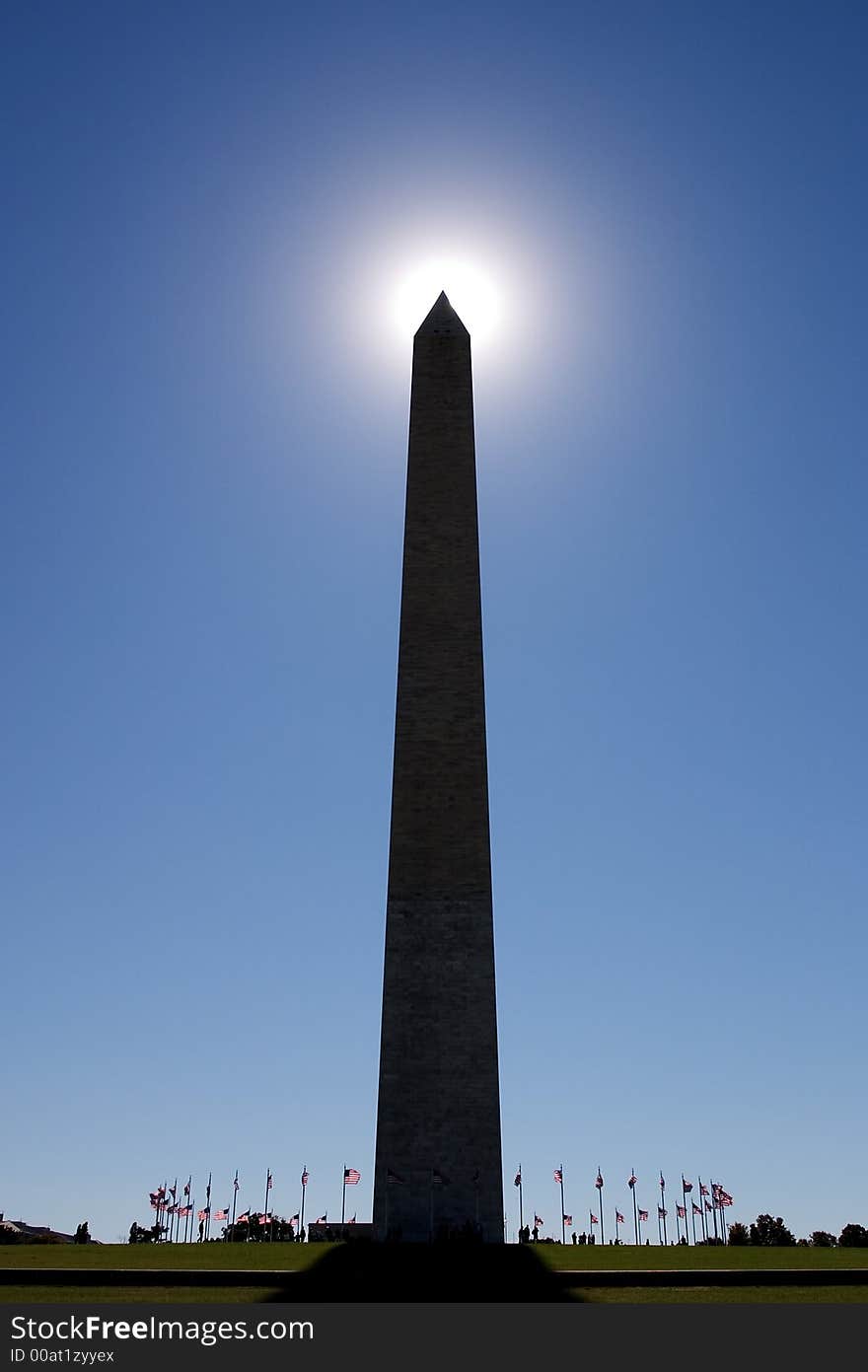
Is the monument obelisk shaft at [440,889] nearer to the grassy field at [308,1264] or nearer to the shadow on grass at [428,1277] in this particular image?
the grassy field at [308,1264]

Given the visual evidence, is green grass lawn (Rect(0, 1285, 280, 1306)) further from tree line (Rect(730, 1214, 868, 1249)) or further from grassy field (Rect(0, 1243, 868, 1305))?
tree line (Rect(730, 1214, 868, 1249))

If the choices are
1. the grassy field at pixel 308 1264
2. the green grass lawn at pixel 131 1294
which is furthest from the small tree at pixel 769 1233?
the green grass lawn at pixel 131 1294

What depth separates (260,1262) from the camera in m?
21.5

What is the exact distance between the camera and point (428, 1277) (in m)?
19.6

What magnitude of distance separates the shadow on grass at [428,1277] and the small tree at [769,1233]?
23419 mm

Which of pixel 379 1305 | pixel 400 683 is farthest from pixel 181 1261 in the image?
pixel 400 683

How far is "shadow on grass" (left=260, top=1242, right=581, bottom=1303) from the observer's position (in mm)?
17234

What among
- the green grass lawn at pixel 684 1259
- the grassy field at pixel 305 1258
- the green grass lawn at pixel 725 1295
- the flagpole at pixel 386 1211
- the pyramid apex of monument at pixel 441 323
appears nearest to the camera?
the green grass lawn at pixel 725 1295

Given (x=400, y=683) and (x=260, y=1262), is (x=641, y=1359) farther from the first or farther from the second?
(x=400, y=683)

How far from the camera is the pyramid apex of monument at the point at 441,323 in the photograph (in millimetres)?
38062

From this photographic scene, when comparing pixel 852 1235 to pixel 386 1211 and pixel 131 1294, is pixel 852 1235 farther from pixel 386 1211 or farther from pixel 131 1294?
pixel 131 1294

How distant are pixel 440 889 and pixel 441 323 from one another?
709 inches

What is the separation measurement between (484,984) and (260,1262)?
32.2ft

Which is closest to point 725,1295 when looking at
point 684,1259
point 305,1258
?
point 684,1259
